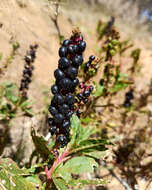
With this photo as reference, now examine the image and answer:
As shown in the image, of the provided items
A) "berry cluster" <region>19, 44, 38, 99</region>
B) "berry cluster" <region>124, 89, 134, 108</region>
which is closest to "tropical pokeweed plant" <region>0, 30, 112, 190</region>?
"berry cluster" <region>19, 44, 38, 99</region>

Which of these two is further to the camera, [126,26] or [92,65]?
[126,26]

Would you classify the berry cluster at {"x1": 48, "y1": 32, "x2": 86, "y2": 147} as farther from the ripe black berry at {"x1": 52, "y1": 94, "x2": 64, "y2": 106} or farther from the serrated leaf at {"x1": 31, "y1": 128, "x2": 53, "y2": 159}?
the serrated leaf at {"x1": 31, "y1": 128, "x2": 53, "y2": 159}

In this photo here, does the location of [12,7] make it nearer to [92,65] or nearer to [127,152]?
[92,65]

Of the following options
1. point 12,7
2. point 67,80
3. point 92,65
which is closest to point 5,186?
point 67,80

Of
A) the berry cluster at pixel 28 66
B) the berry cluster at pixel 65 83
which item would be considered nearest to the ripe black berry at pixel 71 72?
the berry cluster at pixel 65 83

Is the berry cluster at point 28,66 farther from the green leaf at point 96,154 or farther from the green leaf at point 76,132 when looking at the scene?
the green leaf at point 96,154

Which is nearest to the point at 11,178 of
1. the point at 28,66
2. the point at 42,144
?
the point at 42,144

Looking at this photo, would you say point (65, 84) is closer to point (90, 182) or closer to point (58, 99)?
point (58, 99)
